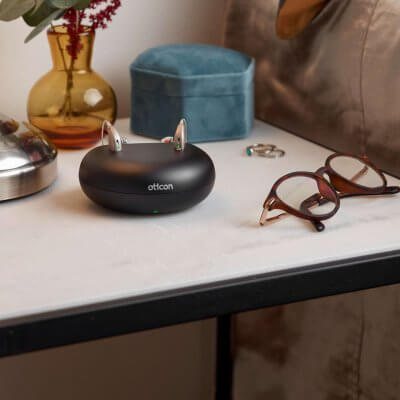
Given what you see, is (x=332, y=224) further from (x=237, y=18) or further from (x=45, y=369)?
(x=45, y=369)

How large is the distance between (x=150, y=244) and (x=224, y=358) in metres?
0.70

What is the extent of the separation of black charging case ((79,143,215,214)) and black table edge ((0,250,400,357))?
140 mm

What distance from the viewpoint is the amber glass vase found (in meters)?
0.93

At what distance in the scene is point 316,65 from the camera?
97 cm

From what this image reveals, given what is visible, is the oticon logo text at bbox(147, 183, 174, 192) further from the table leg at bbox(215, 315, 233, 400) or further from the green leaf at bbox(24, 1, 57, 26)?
the table leg at bbox(215, 315, 233, 400)

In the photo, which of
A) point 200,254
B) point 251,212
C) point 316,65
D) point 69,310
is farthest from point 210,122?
point 69,310

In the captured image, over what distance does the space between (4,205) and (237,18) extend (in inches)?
21.4

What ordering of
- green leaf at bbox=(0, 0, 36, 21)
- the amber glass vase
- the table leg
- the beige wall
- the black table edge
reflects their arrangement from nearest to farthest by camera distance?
the black table edge → green leaf at bbox=(0, 0, 36, 21) → the amber glass vase → the beige wall → the table leg

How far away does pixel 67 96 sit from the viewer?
3.07ft

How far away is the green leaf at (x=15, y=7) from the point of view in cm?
80

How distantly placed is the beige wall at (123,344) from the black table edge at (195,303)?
63cm

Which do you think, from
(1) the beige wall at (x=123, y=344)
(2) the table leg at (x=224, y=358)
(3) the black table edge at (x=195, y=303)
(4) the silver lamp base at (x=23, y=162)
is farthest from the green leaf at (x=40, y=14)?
(2) the table leg at (x=224, y=358)

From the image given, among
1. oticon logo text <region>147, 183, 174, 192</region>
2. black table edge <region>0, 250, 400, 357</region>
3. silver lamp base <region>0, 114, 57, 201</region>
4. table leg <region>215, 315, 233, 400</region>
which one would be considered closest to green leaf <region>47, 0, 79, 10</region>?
silver lamp base <region>0, 114, 57, 201</region>

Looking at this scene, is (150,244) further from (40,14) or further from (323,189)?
(40,14)
